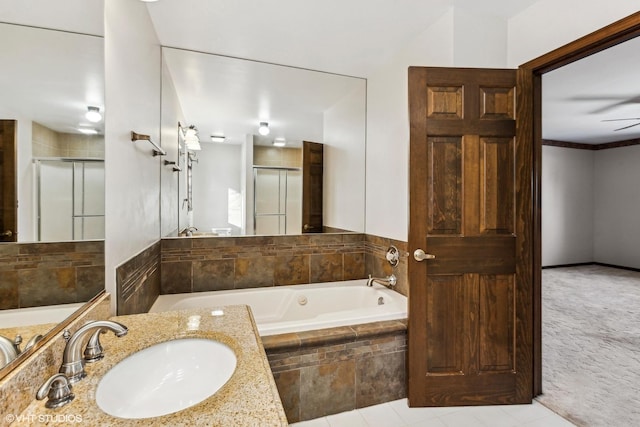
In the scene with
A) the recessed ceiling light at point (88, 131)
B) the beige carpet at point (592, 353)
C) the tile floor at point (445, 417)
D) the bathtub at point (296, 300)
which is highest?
the recessed ceiling light at point (88, 131)

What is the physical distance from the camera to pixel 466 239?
71.9 inches

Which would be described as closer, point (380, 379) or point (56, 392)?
point (56, 392)

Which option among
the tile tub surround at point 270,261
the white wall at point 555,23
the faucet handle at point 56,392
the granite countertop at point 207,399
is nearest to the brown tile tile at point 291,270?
the tile tub surround at point 270,261

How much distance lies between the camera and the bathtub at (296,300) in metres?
2.29

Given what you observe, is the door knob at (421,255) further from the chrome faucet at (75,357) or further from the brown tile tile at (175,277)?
the brown tile tile at (175,277)

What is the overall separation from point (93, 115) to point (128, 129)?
17.3 inches

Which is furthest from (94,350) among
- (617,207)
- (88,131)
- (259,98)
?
(617,207)

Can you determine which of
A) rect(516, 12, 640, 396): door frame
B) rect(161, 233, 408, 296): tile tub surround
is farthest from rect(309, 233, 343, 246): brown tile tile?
rect(516, 12, 640, 396): door frame

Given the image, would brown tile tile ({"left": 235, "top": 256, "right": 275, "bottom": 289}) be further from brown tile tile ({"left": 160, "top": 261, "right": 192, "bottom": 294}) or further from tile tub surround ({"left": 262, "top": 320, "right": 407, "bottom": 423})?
tile tub surround ({"left": 262, "top": 320, "right": 407, "bottom": 423})

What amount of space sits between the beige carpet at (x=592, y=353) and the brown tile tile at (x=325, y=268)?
1736 millimetres

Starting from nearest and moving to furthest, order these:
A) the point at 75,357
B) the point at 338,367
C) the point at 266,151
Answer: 1. the point at 75,357
2. the point at 338,367
3. the point at 266,151

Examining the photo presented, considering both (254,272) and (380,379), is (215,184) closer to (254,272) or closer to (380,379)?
(254,272)

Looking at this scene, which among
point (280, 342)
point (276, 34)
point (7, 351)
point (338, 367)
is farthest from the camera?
point (276, 34)

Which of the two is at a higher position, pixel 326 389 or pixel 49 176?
pixel 49 176
